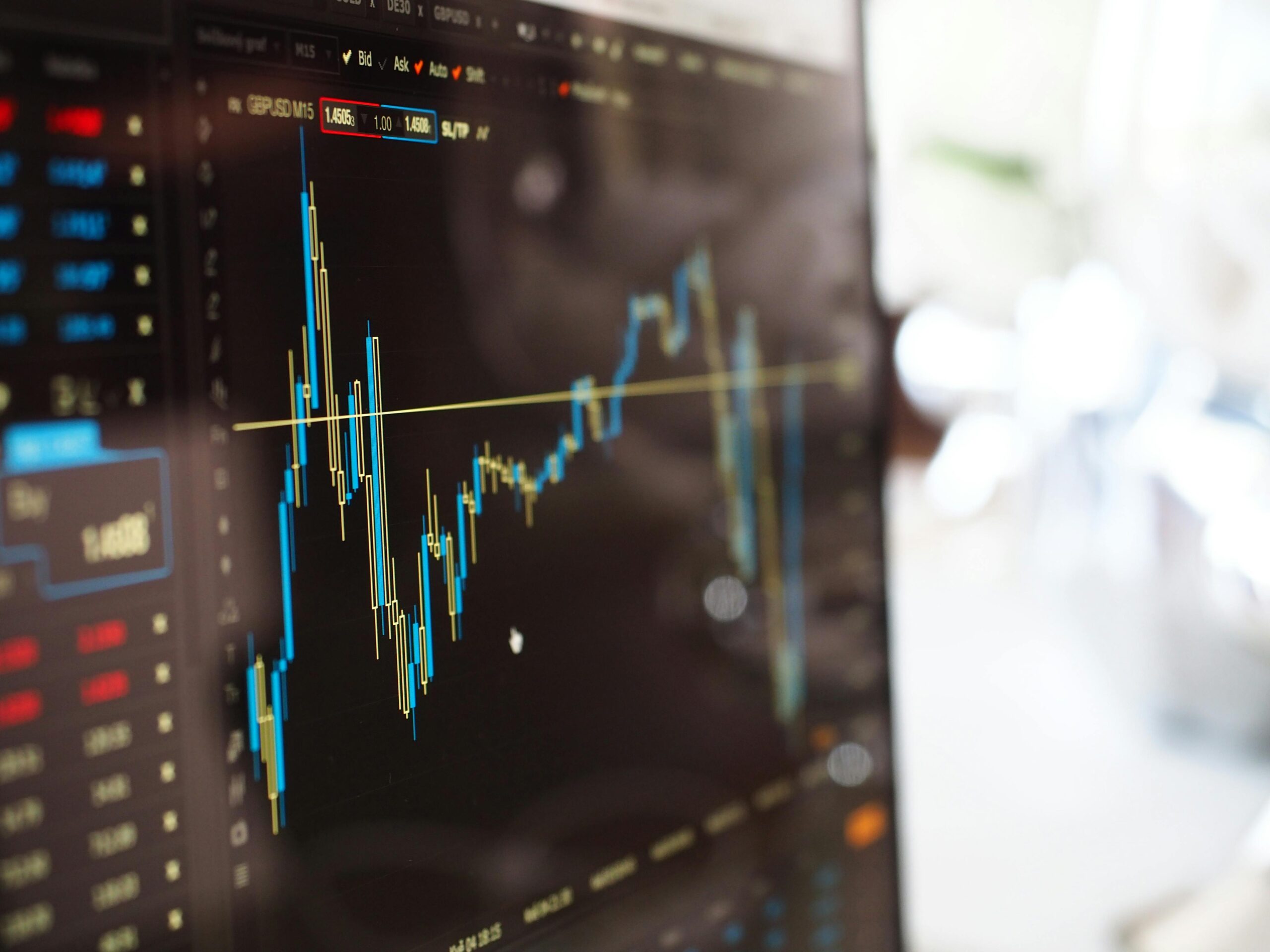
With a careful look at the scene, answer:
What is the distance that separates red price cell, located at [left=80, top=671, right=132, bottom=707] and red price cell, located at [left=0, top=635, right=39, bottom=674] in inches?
0.7

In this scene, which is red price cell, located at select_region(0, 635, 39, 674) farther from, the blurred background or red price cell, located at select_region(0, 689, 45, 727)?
the blurred background

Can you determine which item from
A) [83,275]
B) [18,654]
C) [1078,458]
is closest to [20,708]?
[18,654]

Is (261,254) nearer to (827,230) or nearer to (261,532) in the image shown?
(261,532)

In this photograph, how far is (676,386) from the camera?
1.61 ft

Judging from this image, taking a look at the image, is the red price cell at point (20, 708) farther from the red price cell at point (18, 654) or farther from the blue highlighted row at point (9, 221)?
the blue highlighted row at point (9, 221)

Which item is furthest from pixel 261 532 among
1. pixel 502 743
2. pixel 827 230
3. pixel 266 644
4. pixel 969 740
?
pixel 969 740

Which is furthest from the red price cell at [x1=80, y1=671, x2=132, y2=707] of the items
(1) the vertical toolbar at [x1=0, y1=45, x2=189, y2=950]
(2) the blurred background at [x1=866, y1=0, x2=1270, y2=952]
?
(2) the blurred background at [x1=866, y1=0, x2=1270, y2=952]

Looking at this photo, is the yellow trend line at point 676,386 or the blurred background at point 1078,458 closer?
the yellow trend line at point 676,386

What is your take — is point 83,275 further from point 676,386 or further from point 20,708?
point 676,386

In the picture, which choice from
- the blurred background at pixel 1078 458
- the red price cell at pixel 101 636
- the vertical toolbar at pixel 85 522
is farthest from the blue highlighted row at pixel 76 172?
the blurred background at pixel 1078 458

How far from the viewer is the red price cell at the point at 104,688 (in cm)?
30

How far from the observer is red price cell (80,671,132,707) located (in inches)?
11.7

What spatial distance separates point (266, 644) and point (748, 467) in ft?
0.91

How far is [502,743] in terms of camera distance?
Result: 1.35ft
